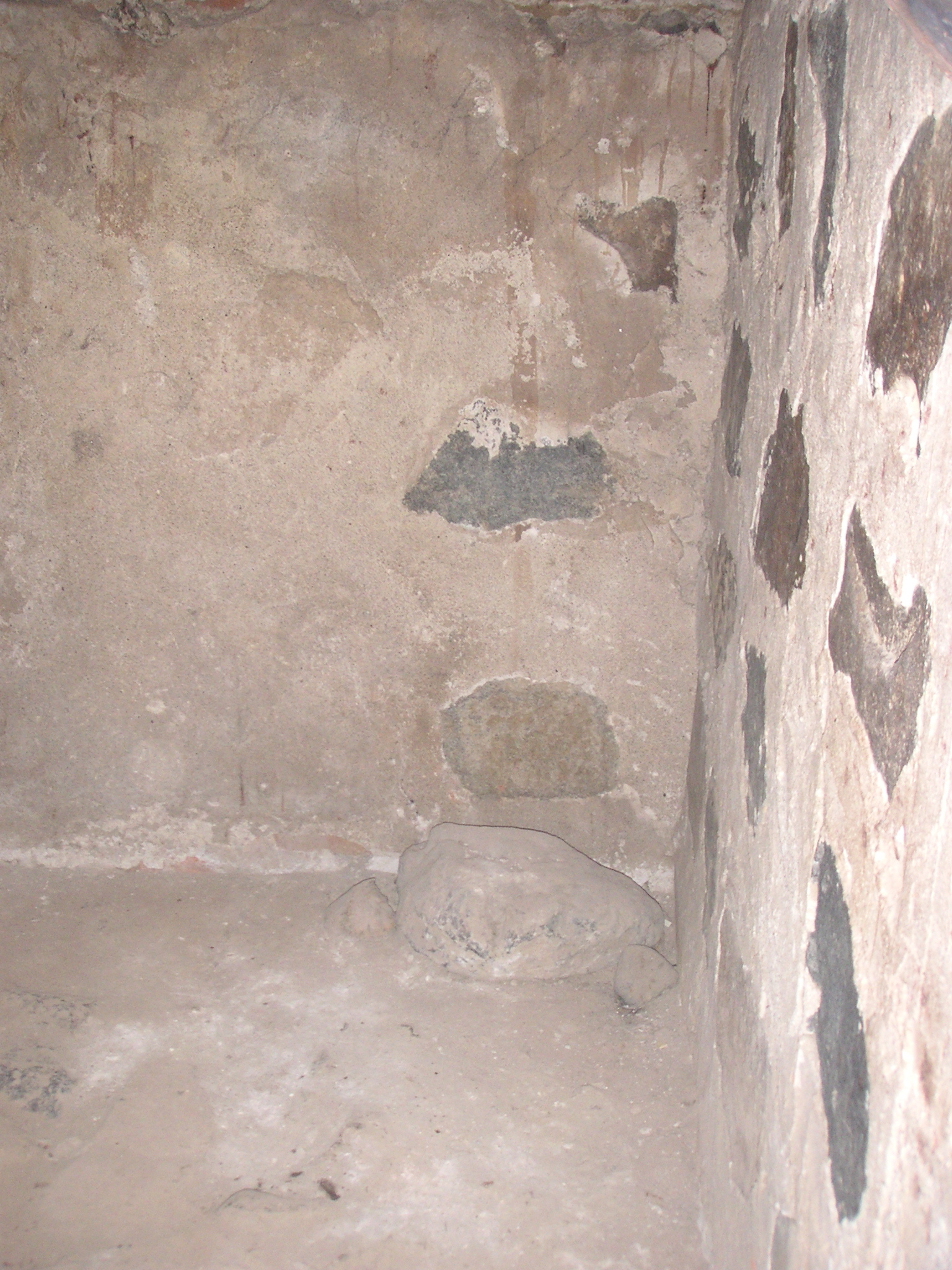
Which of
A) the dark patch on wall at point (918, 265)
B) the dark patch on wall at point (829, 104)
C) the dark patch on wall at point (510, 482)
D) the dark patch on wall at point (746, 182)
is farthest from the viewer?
the dark patch on wall at point (510, 482)

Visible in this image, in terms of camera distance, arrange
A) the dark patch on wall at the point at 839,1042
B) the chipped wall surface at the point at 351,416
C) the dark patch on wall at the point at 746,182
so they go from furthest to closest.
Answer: the chipped wall surface at the point at 351,416 < the dark patch on wall at the point at 746,182 < the dark patch on wall at the point at 839,1042

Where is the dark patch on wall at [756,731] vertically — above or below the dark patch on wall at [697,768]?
above

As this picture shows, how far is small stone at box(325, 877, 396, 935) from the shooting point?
212 centimetres

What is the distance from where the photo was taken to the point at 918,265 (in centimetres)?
75

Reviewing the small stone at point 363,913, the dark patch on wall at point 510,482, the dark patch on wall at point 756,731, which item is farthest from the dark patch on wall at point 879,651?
the small stone at point 363,913

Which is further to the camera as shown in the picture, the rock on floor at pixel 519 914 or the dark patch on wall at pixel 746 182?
the rock on floor at pixel 519 914

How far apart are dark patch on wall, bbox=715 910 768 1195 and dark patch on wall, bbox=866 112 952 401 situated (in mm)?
794

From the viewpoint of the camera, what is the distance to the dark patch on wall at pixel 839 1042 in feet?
2.62


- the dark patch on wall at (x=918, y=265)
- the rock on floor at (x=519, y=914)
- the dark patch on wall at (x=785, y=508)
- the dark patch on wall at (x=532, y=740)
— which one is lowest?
the rock on floor at (x=519, y=914)

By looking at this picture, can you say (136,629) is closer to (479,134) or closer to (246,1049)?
(246,1049)

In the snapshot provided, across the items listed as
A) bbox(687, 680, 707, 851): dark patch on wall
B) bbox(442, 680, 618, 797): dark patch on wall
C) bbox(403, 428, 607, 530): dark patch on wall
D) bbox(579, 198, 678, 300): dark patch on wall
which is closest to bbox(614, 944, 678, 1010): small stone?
bbox(687, 680, 707, 851): dark patch on wall

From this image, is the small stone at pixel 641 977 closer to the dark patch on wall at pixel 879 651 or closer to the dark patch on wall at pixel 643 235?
the dark patch on wall at pixel 879 651

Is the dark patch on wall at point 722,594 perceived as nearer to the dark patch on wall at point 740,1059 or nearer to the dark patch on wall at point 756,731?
the dark patch on wall at point 756,731

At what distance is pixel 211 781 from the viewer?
229cm
